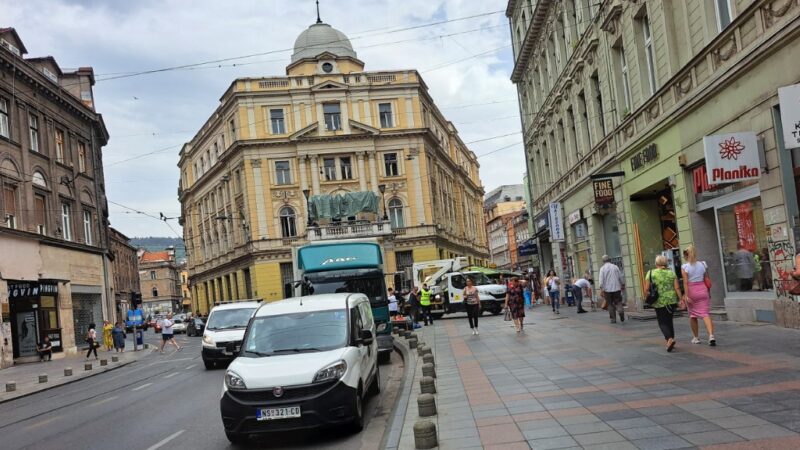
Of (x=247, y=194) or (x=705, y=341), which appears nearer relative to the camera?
(x=705, y=341)

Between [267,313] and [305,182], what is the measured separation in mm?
46056

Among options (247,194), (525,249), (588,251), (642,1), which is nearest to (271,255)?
(247,194)

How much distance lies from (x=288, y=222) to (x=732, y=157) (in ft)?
150

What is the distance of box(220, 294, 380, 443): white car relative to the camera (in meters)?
8.30

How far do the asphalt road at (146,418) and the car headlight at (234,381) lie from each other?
78cm

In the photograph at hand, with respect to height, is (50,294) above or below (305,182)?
below

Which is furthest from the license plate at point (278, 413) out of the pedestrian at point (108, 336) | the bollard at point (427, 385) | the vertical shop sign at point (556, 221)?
the pedestrian at point (108, 336)

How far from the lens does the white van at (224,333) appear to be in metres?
19.0

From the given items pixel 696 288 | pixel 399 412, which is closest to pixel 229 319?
pixel 399 412

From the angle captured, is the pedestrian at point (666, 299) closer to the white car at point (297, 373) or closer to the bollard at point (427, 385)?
the bollard at point (427, 385)

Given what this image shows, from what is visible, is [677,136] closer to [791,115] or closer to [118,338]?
[791,115]

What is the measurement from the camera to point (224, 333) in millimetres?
19391

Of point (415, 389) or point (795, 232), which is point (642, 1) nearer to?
point (795, 232)

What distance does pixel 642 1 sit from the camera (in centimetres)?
1808
